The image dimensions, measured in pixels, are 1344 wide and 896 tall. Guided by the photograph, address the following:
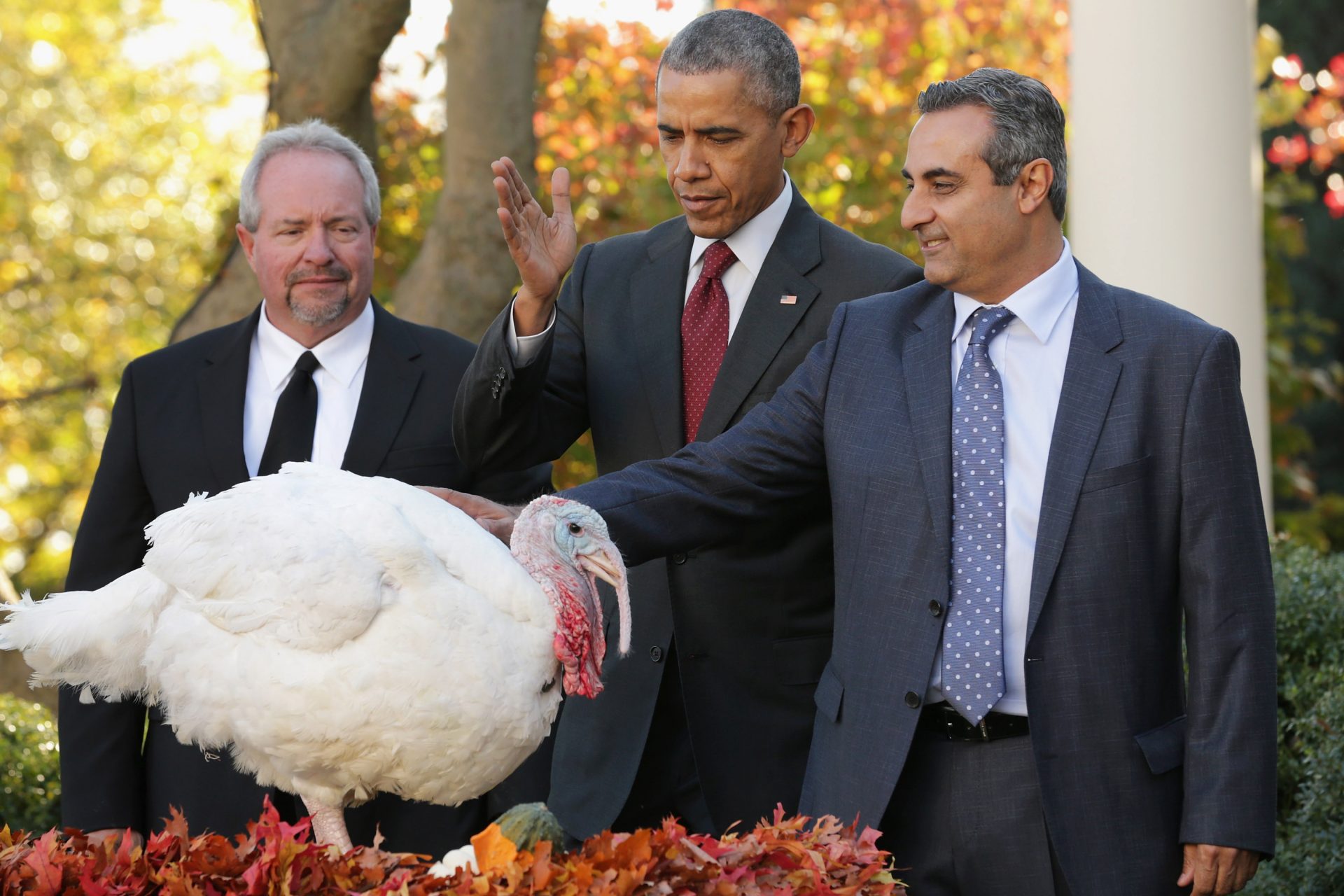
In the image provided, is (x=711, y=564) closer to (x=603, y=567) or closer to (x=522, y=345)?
(x=522, y=345)

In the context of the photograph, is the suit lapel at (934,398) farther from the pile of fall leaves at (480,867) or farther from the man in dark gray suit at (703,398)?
the pile of fall leaves at (480,867)

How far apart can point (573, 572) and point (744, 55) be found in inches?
70.1

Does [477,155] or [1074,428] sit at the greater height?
[477,155]

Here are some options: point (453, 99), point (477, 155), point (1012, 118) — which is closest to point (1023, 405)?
point (1012, 118)

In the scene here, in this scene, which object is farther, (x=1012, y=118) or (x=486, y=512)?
(x=1012, y=118)

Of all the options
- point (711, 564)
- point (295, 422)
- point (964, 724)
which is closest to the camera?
point (964, 724)

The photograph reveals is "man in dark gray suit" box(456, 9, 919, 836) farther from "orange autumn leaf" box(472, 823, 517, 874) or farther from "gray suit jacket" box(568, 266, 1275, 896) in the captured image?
"orange autumn leaf" box(472, 823, 517, 874)

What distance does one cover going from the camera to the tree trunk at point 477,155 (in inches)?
286

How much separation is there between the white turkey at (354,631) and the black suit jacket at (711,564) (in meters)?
0.97

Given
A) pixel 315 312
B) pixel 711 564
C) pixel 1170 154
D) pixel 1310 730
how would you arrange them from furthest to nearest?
pixel 1170 154, pixel 1310 730, pixel 315 312, pixel 711 564

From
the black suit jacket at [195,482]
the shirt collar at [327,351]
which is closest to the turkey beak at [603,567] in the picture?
the black suit jacket at [195,482]

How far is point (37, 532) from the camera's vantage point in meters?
19.3

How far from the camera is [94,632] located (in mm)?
3059

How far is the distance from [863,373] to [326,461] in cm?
150
